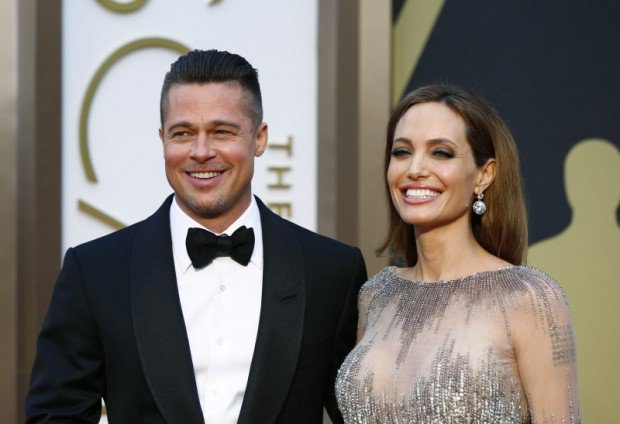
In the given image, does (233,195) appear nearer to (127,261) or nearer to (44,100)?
(127,261)

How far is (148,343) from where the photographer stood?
231 cm

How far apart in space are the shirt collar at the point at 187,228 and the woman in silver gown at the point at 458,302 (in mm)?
356

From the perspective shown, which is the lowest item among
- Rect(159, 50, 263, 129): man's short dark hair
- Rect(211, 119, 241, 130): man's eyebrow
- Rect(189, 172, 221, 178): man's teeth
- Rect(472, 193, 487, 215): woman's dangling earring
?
Rect(472, 193, 487, 215): woman's dangling earring

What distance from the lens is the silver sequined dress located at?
226 centimetres

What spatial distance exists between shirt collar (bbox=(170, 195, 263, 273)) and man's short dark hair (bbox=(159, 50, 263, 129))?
24cm

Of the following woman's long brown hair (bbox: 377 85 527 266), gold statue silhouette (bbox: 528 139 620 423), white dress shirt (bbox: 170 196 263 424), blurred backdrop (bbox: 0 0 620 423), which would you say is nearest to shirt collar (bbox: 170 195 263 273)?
white dress shirt (bbox: 170 196 263 424)

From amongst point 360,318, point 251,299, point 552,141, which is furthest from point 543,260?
point 251,299

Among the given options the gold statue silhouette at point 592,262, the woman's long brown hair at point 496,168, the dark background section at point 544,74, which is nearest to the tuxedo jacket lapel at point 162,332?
the woman's long brown hair at point 496,168

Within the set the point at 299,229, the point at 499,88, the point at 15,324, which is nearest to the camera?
the point at 299,229

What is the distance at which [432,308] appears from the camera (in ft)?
8.21

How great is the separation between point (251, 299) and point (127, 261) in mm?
341

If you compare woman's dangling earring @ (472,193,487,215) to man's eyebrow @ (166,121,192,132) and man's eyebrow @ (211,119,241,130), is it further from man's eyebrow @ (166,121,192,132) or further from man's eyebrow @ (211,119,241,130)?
man's eyebrow @ (166,121,192,132)

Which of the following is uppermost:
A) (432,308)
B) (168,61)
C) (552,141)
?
(168,61)

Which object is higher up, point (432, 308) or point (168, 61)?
point (168, 61)
